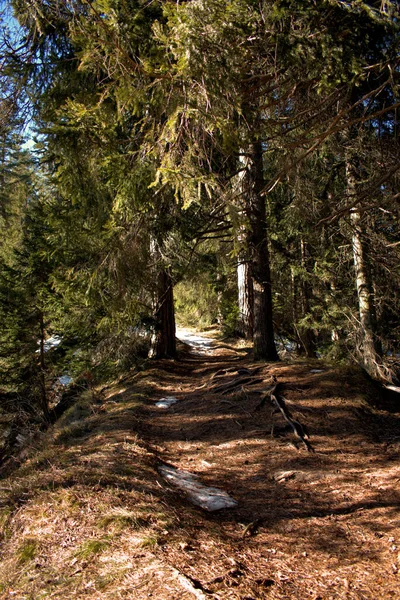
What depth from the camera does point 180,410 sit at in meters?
7.45

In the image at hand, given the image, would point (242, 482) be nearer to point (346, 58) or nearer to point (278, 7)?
point (346, 58)

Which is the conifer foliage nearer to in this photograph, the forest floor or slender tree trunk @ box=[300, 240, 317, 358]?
slender tree trunk @ box=[300, 240, 317, 358]

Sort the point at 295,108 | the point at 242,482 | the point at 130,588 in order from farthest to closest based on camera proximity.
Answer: the point at 295,108 → the point at 242,482 → the point at 130,588

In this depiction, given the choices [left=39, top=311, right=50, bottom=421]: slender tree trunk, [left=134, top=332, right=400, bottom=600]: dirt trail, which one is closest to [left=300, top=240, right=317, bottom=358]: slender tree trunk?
[left=134, top=332, right=400, bottom=600]: dirt trail

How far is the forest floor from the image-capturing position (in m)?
2.88

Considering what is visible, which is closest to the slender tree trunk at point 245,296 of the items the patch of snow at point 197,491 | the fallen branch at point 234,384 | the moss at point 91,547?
the fallen branch at point 234,384

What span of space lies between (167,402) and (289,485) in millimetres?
3557

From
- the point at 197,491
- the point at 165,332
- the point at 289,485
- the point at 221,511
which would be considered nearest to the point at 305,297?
the point at 165,332

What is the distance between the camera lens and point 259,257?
8.99 meters

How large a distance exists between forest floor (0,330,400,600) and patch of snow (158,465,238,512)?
114 mm

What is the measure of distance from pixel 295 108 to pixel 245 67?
123 cm

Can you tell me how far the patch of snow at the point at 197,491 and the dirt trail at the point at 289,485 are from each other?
12 centimetres

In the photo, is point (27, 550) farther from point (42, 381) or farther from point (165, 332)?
point (42, 381)

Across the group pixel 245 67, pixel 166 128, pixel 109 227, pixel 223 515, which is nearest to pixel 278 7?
pixel 245 67
